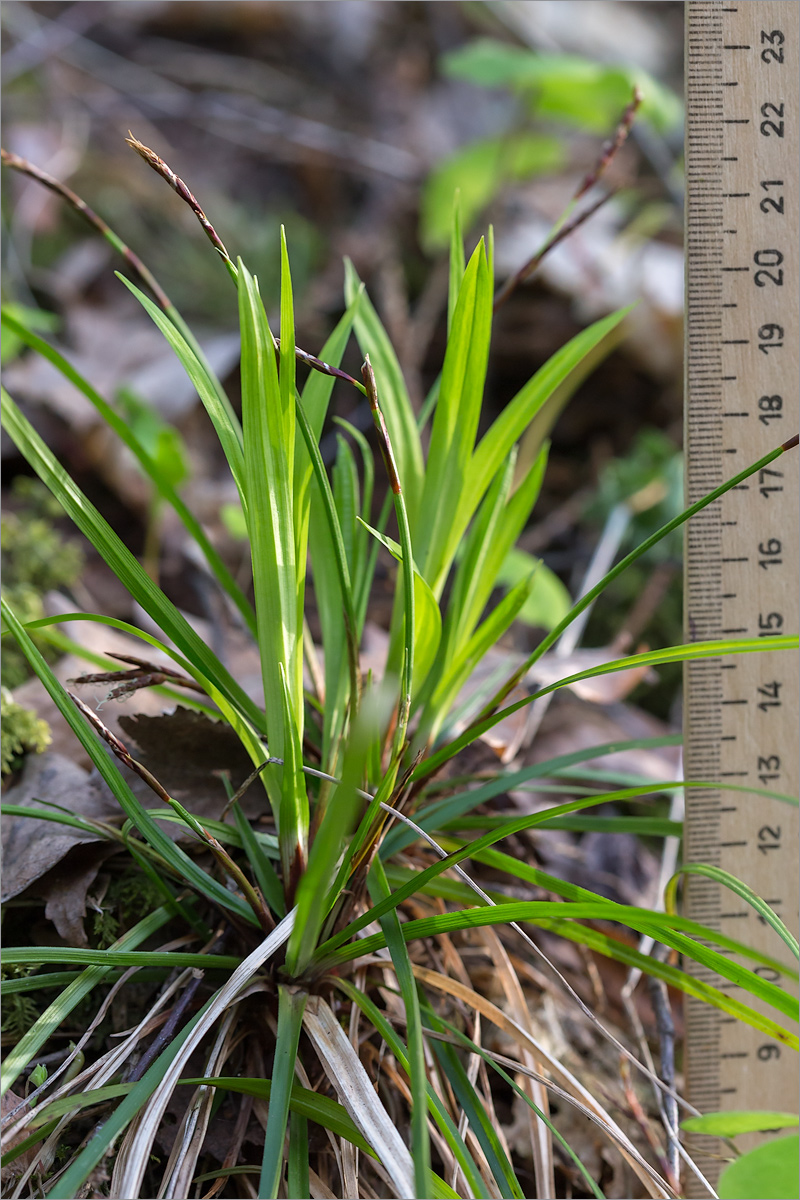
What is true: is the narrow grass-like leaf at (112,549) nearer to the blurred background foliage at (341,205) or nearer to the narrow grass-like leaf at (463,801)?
the narrow grass-like leaf at (463,801)

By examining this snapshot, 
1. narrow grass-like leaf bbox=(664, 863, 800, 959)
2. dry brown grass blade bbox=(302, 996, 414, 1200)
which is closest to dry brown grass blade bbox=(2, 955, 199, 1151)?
dry brown grass blade bbox=(302, 996, 414, 1200)

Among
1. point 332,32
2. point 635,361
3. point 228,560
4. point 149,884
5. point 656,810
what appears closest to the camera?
point 149,884

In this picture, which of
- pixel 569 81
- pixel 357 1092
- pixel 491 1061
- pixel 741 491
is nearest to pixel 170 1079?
pixel 357 1092

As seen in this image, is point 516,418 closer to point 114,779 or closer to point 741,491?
point 741,491

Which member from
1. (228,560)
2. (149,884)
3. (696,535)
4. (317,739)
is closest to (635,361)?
(228,560)

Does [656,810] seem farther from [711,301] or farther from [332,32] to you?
[332,32]

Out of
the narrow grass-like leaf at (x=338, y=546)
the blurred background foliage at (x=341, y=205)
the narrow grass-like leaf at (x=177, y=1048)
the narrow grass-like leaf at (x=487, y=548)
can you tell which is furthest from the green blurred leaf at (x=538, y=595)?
the narrow grass-like leaf at (x=177, y=1048)
